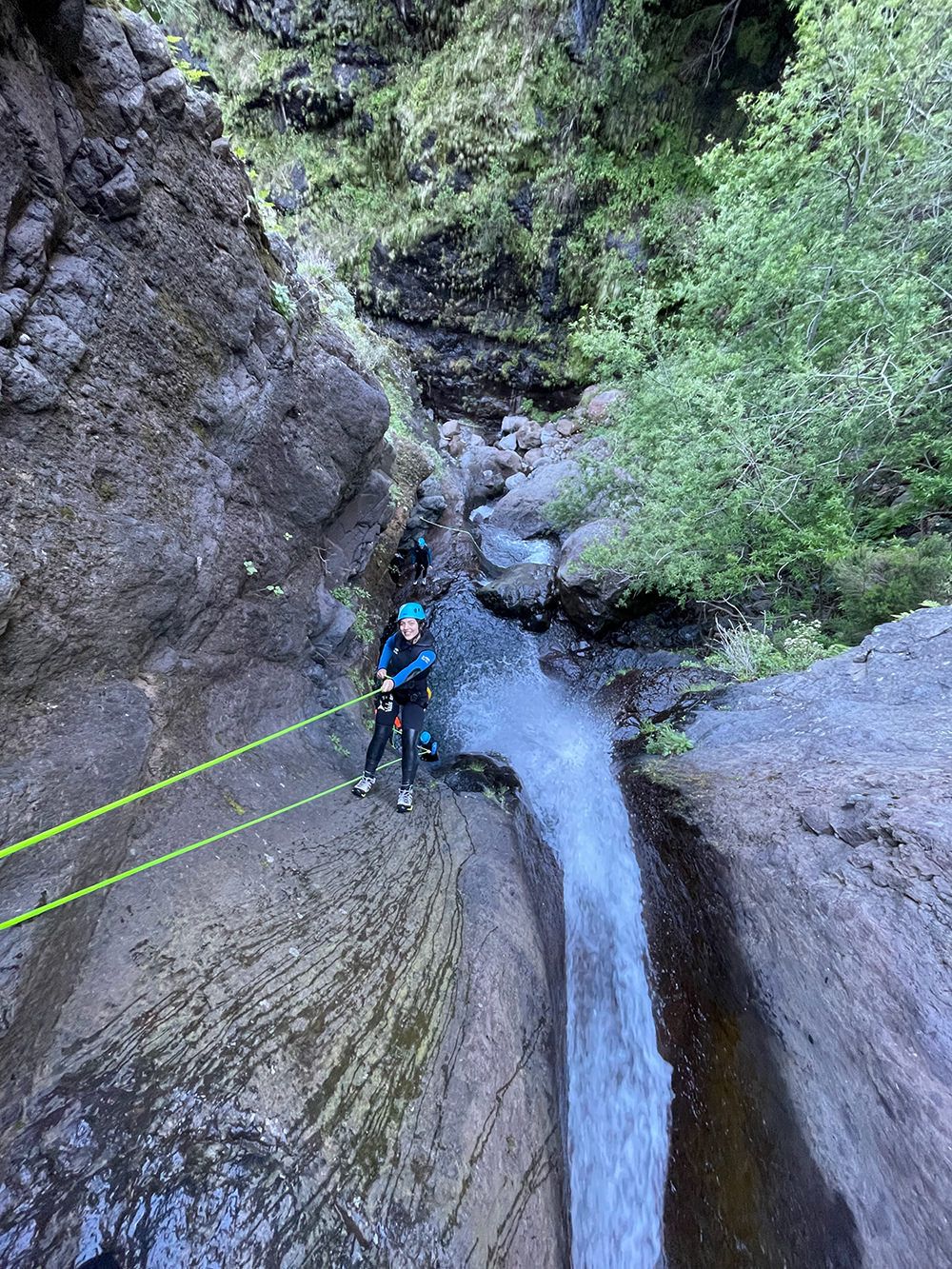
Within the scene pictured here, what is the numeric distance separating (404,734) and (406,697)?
1.32 ft

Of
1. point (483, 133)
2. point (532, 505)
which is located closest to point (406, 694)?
point (532, 505)

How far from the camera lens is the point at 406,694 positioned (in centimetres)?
548

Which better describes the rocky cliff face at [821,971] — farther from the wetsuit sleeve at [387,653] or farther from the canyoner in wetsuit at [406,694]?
the wetsuit sleeve at [387,653]

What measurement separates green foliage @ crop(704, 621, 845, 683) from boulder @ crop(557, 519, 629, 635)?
2.01 m

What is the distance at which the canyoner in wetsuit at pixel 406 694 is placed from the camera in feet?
17.5

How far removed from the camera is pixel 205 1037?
2.90 m

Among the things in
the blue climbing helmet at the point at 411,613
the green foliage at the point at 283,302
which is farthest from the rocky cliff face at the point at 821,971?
the green foliage at the point at 283,302

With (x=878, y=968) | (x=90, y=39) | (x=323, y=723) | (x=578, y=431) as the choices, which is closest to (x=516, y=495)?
(x=578, y=431)

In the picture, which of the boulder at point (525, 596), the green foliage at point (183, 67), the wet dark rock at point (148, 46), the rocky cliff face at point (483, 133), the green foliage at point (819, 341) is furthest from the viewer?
the rocky cliff face at point (483, 133)

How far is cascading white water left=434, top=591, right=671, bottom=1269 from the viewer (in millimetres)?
3748

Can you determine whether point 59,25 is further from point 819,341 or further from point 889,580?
point 889,580

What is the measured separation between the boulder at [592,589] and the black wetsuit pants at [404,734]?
4.79 meters

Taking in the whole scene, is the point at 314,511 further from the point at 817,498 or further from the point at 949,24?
the point at 949,24

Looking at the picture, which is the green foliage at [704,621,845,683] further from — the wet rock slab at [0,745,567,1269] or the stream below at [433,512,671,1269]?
the wet rock slab at [0,745,567,1269]
